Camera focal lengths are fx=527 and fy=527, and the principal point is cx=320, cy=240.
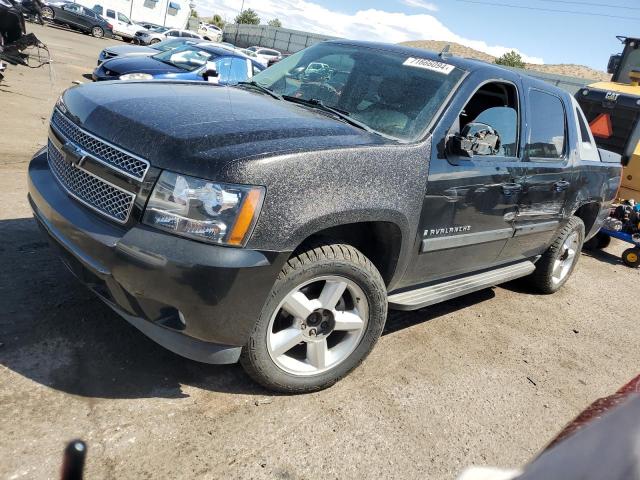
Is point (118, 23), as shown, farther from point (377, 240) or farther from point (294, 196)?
point (294, 196)

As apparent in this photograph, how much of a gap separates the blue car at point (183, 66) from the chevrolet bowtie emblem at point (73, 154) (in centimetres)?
713

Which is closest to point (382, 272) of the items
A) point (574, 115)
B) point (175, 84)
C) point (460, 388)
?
point (460, 388)

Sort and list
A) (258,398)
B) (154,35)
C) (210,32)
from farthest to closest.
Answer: (210,32)
(154,35)
(258,398)

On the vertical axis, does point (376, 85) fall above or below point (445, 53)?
below

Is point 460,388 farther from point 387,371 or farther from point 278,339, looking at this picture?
point 278,339

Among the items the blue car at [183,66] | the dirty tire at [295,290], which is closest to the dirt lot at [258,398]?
the dirty tire at [295,290]

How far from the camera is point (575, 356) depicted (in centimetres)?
414

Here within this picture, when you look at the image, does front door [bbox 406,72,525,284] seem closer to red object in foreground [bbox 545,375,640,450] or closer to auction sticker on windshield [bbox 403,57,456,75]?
auction sticker on windshield [bbox 403,57,456,75]

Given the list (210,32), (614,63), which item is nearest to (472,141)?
(614,63)

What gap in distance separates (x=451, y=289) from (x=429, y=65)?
151 centimetres

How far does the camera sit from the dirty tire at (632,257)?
279 inches

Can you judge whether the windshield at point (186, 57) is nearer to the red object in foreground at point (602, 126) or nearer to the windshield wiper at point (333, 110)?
the red object in foreground at point (602, 126)

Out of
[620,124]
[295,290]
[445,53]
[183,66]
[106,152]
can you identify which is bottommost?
[295,290]

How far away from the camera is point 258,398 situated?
2783 millimetres
